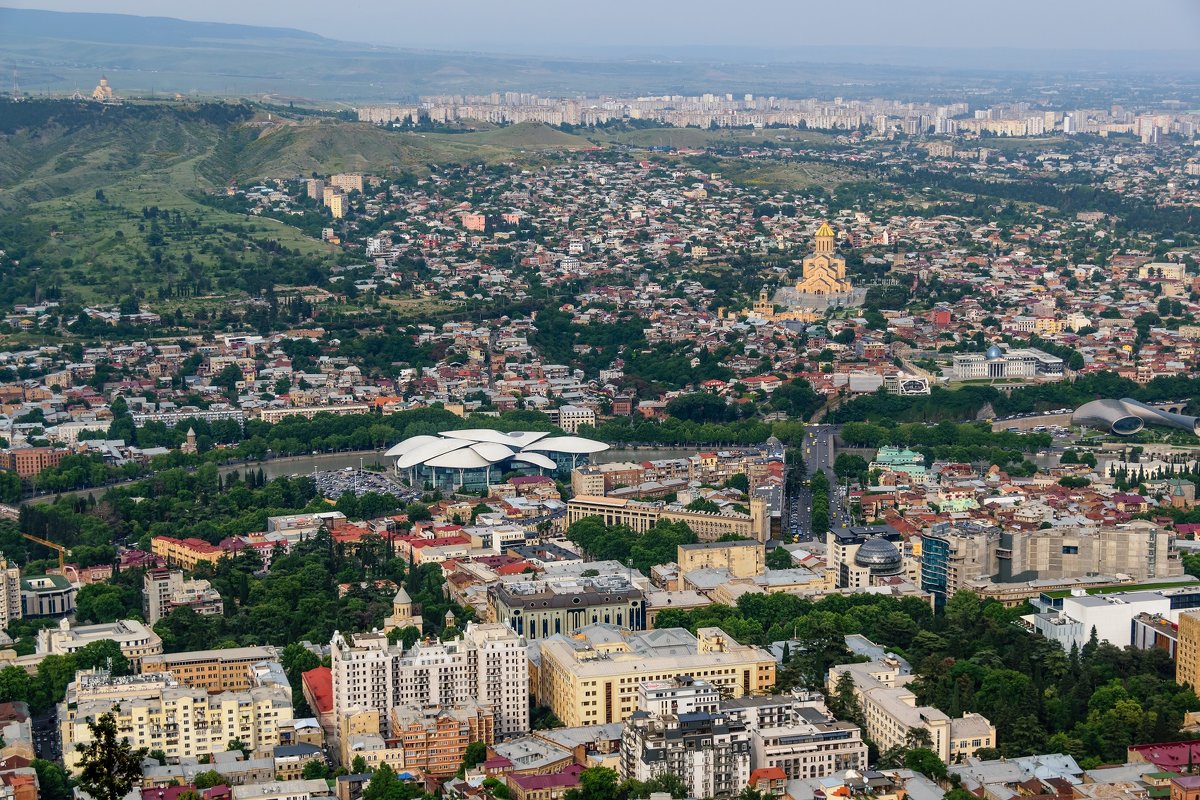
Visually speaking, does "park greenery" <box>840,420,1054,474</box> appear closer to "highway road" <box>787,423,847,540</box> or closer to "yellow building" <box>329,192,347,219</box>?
"highway road" <box>787,423,847,540</box>

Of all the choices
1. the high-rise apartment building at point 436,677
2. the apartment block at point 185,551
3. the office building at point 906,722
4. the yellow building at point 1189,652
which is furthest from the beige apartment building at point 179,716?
the yellow building at point 1189,652

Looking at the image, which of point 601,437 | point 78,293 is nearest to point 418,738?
point 601,437

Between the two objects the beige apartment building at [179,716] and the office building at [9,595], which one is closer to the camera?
the beige apartment building at [179,716]

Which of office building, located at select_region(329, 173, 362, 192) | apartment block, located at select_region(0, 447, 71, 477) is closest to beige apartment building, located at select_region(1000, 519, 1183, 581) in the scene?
apartment block, located at select_region(0, 447, 71, 477)

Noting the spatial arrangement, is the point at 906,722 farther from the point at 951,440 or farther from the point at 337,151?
the point at 337,151

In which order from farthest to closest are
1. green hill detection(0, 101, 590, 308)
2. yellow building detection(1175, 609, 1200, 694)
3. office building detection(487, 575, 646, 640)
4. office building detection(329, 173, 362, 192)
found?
1. office building detection(329, 173, 362, 192)
2. green hill detection(0, 101, 590, 308)
3. office building detection(487, 575, 646, 640)
4. yellow building detection(1175, 609, 1200, 694)

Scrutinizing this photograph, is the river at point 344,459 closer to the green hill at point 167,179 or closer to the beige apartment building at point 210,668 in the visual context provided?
the beige apartment building at point 210,668
